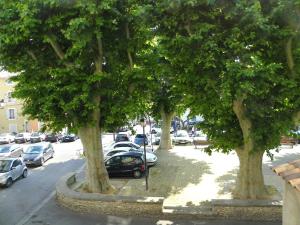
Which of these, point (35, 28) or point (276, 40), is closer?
point (276, 40)

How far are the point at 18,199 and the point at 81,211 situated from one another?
4.53m

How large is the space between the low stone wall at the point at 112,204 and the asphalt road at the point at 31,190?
2084 millimetres

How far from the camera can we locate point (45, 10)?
643 inches

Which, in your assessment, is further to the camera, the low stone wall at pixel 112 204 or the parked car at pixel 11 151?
the parked car at pixel 11 151

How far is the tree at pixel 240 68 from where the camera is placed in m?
13.7

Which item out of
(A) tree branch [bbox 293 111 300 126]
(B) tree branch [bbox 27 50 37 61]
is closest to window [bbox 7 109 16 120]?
(B) tree branch [bbox 27 50 37 61]

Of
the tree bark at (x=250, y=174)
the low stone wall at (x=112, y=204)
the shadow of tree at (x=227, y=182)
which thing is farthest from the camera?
the shadow of tree at (x=227, y=182)

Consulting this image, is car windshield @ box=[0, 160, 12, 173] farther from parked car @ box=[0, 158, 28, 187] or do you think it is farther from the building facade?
the building facade

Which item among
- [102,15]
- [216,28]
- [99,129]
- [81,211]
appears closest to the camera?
[216,28]

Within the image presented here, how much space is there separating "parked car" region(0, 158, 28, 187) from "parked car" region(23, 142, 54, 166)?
389 centimetres

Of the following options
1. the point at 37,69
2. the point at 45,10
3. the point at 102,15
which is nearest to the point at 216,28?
the point at 102,15

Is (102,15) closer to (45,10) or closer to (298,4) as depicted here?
(45,10)

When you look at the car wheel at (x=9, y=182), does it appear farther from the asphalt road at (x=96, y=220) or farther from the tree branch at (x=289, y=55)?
the tree branch at (x=289, y=55)

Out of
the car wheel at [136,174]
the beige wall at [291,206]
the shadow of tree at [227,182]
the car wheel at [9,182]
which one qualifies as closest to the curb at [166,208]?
the shadow of tree at [227,182]
